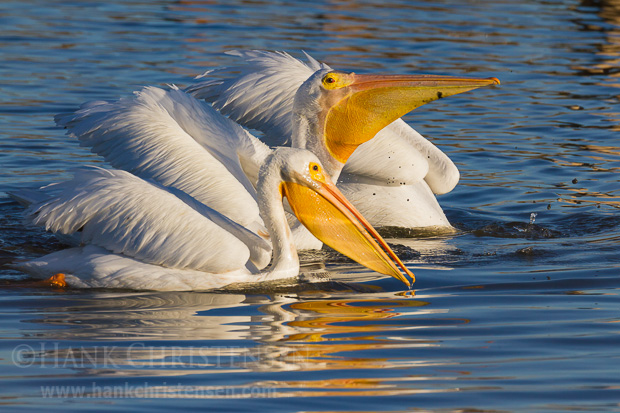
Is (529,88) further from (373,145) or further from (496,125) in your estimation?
(373,145)

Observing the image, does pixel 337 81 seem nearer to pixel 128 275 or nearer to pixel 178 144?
pixel 178 144

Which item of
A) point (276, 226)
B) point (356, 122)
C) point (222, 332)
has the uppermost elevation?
point (356, 122)

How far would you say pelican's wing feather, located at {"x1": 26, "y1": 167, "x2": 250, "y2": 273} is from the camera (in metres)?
4.77

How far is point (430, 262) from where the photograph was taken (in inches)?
217

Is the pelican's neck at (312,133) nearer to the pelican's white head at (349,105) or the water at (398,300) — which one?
the pelican's white head at (349,105)

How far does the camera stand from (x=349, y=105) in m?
5.49

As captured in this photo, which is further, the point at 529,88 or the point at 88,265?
the point at 529,88

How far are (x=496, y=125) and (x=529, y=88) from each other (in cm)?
171

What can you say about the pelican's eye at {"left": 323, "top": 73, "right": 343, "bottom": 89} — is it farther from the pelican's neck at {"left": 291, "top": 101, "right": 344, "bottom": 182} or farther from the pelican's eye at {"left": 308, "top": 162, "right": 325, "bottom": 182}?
the pelican's eye at {"left": 308, "top": 162, "right": 325, "bottom": 182}

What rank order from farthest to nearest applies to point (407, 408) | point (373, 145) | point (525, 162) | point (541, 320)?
point (525, 162)
point (373, 145)
point (541, 320)
point (407, 408)

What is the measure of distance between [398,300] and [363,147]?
165 centimetres

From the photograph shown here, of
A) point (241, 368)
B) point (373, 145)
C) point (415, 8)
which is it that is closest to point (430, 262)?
point (373, 145)
